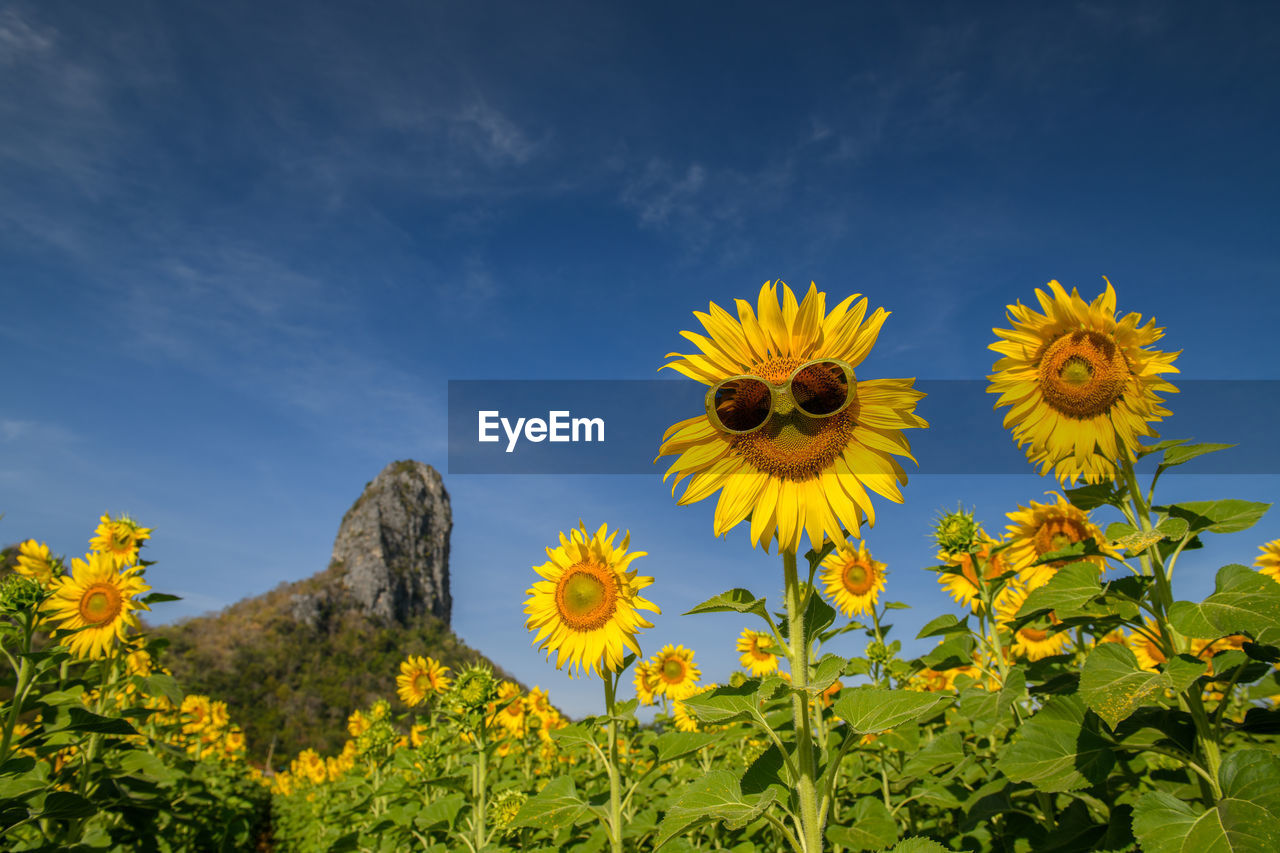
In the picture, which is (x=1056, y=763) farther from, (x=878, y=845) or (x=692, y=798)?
(x=692, y=798)

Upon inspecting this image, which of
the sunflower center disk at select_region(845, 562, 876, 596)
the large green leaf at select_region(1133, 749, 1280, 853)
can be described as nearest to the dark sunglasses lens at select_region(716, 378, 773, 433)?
the large green leaf at select_region(1133, 749, 1280, 853)

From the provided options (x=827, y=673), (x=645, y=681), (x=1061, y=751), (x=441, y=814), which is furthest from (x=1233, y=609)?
(x=645, y=681)

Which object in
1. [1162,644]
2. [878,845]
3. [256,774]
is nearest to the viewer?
[878,845]

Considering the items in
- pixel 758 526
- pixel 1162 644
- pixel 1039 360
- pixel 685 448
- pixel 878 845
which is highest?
pixel 1039 360

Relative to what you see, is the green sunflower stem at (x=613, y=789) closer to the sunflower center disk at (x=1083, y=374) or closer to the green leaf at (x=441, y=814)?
the green leaf at (x=441, y=814)

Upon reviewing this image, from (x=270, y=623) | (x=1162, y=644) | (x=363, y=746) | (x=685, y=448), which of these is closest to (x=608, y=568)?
(x=685, y=448)

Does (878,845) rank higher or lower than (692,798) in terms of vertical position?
lower

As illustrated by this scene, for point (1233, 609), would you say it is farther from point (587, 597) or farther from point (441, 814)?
point (441, 814)

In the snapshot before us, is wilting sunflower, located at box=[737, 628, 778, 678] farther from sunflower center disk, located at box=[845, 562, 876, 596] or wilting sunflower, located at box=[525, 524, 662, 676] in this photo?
wilting sunflower, located at box=[525, 524, 662, 676]
